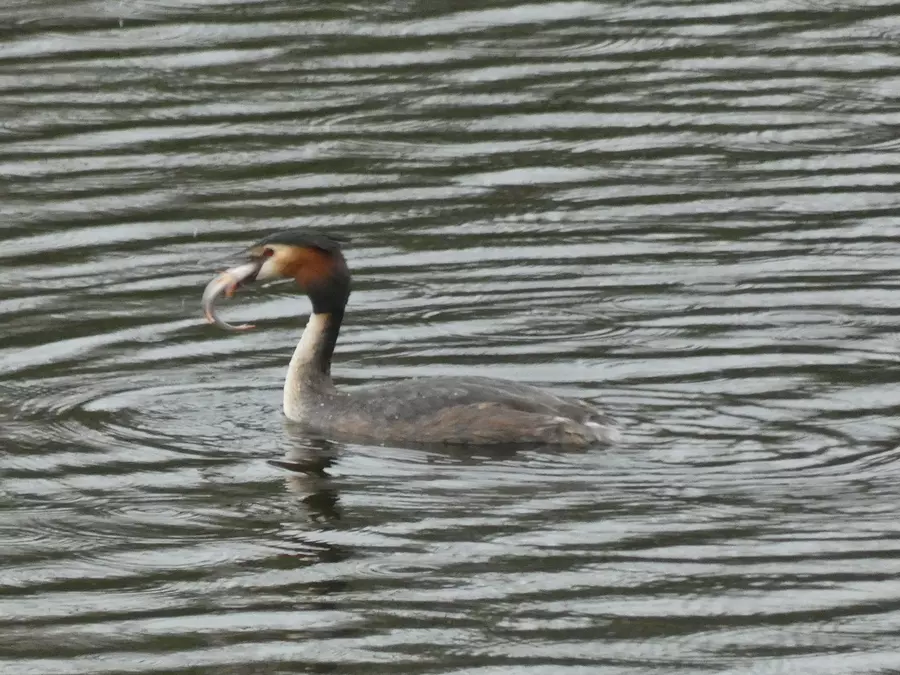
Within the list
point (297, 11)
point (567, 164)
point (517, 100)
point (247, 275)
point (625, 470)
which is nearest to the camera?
point (625, 470)

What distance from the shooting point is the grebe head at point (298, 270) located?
12.1m

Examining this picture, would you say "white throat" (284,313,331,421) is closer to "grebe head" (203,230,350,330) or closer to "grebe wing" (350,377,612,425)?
"grebe head" (203,230,350,330)

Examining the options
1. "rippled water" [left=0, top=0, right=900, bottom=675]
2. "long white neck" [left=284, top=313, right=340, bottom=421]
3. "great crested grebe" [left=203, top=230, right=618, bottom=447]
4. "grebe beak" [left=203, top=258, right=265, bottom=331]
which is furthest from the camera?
"grebe beak" [left=203, top=258, right=265, bottom=331]

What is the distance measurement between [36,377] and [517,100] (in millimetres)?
5468

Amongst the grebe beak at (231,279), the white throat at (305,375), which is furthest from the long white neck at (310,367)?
the grebe beak at (231,279)

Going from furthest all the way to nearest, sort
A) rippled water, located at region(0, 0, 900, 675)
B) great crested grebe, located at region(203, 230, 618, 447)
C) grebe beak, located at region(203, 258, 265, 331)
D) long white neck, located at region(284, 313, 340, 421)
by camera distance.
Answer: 1. grebe beak, located at region(203, 258, 265, 331)
2. long white neck, located at region(284, 313, 340, 421)
3. great crested grebe, located at region(203, 230, 618, 447)
4. rippled water, located at region(0, 0, 900, 675)

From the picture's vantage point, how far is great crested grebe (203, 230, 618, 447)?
443 inches

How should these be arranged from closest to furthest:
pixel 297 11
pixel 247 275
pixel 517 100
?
pixel 247 275
pixel 517 100
pixel 297 11

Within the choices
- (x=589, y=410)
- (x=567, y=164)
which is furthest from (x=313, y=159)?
(x=589, y=410)

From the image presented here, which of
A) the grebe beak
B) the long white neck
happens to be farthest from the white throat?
the grebe beak

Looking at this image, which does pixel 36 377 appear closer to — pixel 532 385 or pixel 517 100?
pixel 532 385

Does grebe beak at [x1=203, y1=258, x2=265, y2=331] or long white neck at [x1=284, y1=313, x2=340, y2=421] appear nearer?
long white neck at [x1=284, y1=313, x2=340, y2=421]

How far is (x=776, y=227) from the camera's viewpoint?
14.6 m

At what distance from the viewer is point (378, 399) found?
11.6m
